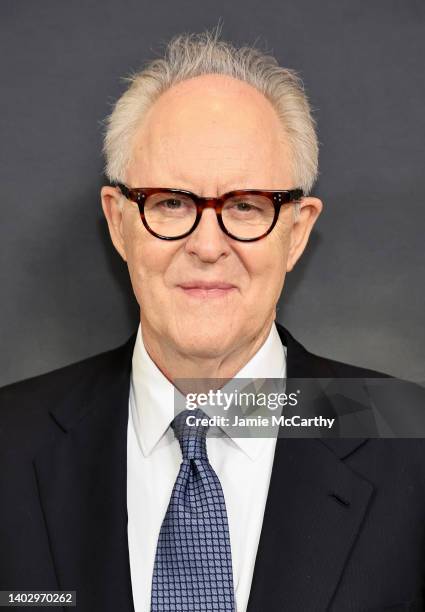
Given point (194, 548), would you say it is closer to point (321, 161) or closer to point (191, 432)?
point (191, 432)

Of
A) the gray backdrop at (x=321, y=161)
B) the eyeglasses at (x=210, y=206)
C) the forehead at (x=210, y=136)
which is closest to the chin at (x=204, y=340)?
the eyeglasses at (x=210, y=206)

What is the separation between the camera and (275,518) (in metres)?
1.98

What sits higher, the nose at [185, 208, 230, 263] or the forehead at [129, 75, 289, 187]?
the forehead at [129, 75, 289, 187]

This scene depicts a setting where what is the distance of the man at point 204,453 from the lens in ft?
6.36

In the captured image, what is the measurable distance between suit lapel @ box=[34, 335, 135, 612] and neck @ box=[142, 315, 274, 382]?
126mm

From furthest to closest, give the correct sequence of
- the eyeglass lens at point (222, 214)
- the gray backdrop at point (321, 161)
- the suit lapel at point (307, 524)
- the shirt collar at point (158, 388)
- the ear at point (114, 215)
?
1. the gray backdrop at point (321, 161)
2. the ear at point (114, 215)
3. the shirt collar at point (158, 388)
4. the eyeglass lens at point (222, 214)
5. the suit lapel at point (307, 524)

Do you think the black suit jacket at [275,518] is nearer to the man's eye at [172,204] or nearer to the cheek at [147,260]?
the cheek at [147,260]

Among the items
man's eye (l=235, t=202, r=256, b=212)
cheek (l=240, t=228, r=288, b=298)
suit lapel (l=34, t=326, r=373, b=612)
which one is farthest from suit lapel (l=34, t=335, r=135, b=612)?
man's eye (l=235, t=202, r=256, b=212)

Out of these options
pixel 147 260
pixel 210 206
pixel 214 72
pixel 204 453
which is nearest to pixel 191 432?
pixel 204 453

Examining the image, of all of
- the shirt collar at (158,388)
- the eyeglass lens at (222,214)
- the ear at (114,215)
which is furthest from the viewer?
the ear at (114,215)

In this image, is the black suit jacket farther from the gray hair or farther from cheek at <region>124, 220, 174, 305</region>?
the gray hair

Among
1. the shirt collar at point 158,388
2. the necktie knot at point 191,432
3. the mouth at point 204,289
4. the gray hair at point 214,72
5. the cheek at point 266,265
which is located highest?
the gray hair at point 214,72

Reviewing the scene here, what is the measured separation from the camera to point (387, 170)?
2.55 m

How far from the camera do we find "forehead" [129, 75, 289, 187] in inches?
78.8
